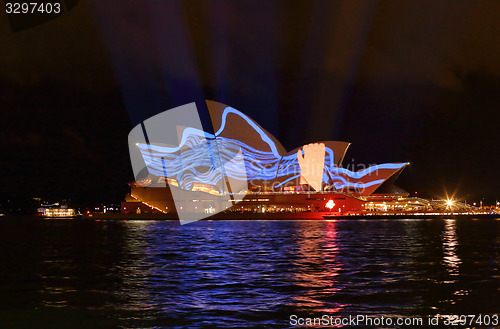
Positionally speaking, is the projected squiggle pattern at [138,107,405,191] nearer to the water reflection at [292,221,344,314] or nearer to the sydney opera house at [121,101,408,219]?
the sydney opera house at [121,101,408,219]

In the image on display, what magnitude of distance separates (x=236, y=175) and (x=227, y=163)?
3.60 m

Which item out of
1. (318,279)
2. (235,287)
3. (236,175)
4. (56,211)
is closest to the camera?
(235,287)

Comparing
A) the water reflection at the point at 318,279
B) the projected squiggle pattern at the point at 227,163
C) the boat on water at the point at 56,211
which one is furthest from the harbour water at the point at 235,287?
the boat on water at the point at 56,211

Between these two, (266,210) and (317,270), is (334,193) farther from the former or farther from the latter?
(317,270)

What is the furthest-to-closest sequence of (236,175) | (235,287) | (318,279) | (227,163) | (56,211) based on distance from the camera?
(56,211), (236,175), (227,163), (318,279), (235,287)

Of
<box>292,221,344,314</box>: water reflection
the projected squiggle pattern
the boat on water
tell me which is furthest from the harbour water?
the boat on water

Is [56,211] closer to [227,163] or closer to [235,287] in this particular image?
[227,163]

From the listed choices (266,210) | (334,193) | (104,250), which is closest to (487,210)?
(334,193)

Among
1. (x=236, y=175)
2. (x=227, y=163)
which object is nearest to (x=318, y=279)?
(x=227, y=163)

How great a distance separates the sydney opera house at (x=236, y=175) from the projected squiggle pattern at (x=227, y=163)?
0.41 feet

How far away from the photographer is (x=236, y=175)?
7738cm

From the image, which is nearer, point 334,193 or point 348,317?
point 348,317

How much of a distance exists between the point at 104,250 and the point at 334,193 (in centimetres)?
5707

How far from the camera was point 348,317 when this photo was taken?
8281 mm
